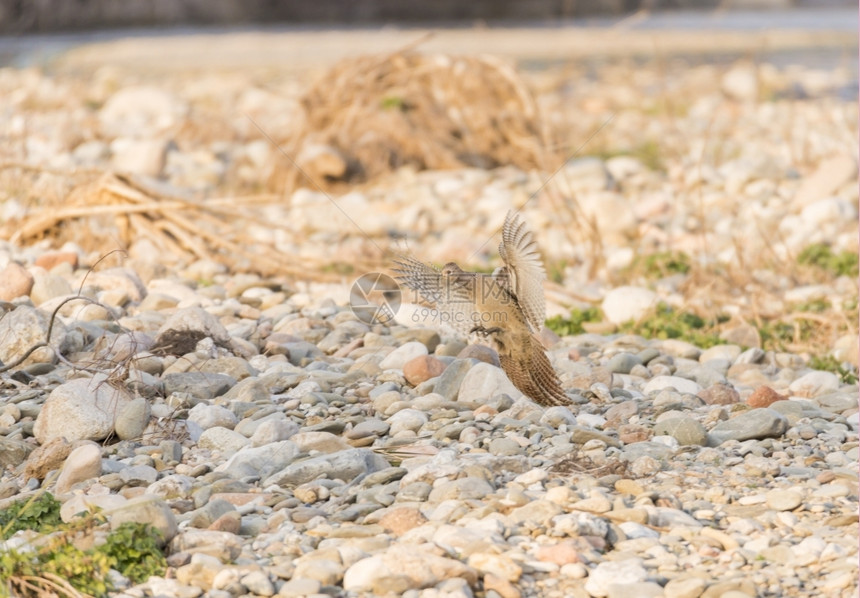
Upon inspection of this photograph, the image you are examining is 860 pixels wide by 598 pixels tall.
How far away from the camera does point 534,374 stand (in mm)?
3844

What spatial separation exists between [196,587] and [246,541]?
0.90 ft

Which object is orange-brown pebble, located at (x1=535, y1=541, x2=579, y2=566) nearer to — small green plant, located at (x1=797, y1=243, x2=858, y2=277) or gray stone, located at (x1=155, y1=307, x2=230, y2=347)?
gray stone, located at (x1=155, y1=307, x2=230, y2=347)

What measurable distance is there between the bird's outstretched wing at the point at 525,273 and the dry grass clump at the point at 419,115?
5463 mm

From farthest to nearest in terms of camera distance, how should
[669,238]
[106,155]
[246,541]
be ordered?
1. [106,155]
2. [669,238]
3. [246,541]

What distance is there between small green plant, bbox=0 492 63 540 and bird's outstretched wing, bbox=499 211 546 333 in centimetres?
158

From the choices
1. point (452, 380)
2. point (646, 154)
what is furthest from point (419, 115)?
point (452, 380)

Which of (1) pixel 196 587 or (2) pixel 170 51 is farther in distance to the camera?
(2) pixel 170 51

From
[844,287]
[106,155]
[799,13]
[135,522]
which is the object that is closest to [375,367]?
[135,522]

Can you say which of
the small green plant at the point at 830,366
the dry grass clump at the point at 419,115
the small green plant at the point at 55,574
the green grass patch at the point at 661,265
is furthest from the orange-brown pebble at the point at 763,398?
the dry grass clump at the point at 419,115

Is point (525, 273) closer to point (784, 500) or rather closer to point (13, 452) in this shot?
point (784, 500)

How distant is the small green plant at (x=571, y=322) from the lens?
5477 mm

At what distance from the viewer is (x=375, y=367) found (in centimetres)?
451

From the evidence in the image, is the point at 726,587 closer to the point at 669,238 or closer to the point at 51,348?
the point at 51,348

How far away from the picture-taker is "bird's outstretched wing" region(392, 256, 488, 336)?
11.6 feet
